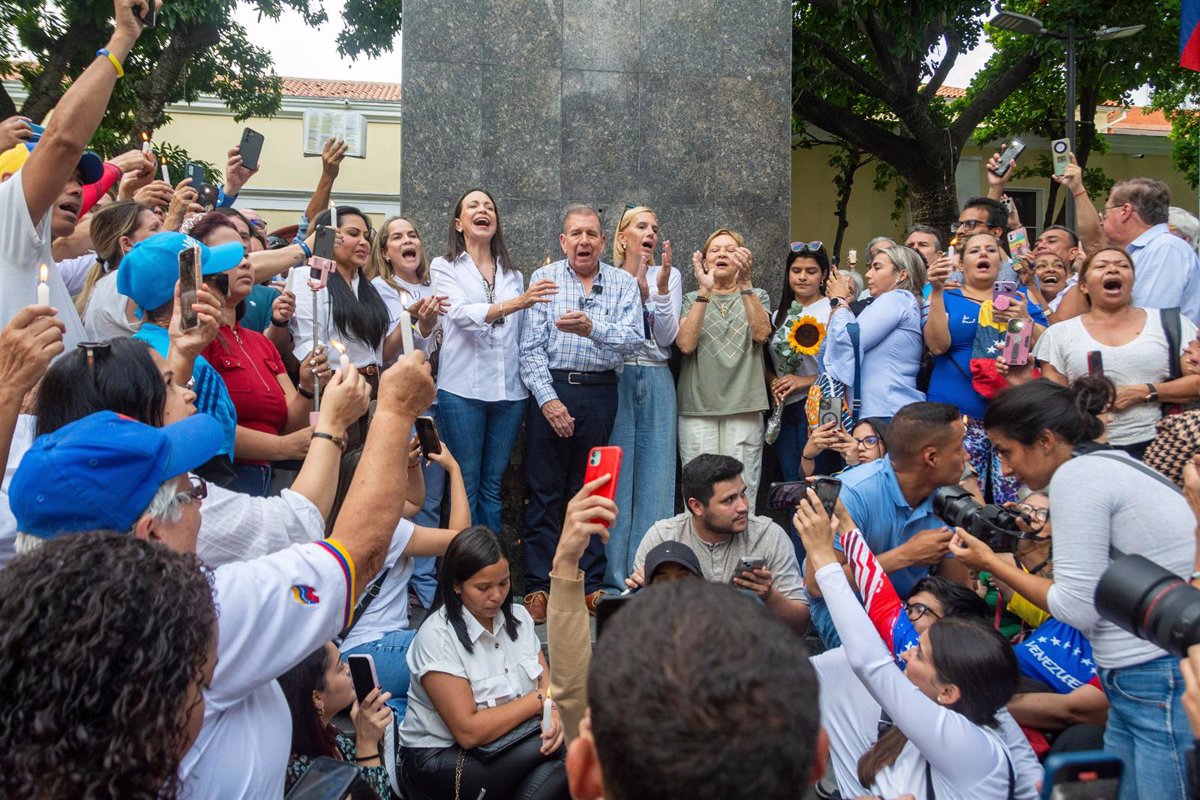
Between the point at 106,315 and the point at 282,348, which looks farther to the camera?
the point at 282,348

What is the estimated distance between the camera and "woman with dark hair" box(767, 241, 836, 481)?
6266 millimetres

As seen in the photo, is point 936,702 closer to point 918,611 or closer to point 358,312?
point 918,611

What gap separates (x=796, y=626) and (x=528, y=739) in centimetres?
137

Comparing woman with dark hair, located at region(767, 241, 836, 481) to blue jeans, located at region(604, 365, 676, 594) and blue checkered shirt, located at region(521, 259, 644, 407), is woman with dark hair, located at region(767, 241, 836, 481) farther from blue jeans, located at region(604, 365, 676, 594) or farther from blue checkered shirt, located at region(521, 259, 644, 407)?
blue checkered shirt, located at region(521, 259, 644, 407)

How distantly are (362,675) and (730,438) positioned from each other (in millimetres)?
3415

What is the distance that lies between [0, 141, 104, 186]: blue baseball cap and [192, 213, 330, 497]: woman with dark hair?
538 millimetres

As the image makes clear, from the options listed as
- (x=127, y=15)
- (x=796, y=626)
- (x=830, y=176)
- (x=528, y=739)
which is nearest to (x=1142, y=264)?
(x=796, y=626)

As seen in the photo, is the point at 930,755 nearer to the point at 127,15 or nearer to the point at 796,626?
the point at 796,626

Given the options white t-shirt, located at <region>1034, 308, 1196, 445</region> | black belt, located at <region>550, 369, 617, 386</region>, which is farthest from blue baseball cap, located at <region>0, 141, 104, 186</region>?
white t-shirt, located at <region>1034, 308, 1196, 445</region>

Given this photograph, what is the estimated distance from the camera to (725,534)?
15.6 ft

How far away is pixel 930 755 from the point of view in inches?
114

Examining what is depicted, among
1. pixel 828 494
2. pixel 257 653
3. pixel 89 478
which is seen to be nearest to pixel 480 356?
pixel 828 494

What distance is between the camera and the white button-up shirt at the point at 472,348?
5762 millimetres

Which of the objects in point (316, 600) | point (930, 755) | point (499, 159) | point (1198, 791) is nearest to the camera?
point (1198, 791)
